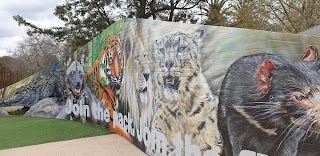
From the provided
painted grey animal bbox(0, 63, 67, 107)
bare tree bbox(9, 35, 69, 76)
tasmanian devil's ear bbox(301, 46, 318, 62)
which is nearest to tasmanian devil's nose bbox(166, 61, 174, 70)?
tasmanian devil's ear bbox(301, 46, 318, 62)

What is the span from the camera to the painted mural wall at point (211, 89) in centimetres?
297

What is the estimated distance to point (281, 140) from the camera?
3096 mm

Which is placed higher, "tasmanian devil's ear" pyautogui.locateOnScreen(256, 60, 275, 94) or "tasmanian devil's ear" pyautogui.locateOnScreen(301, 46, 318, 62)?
"tasmanian devil's ear" pyautogui.locateOnScreen(301, 46, 318, 62)

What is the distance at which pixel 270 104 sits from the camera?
323cm

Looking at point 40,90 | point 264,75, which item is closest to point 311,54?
point 264,75

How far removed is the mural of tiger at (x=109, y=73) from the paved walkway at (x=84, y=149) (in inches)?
50.3

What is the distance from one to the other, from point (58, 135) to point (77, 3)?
13476 mm

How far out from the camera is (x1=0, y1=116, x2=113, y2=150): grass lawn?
310 inches

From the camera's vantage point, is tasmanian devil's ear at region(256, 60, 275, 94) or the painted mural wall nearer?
the painted mural wall

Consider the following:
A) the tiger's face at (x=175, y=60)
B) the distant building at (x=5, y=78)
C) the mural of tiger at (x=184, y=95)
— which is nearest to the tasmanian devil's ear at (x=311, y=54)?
the mural of tiger at (x=184, y=95)

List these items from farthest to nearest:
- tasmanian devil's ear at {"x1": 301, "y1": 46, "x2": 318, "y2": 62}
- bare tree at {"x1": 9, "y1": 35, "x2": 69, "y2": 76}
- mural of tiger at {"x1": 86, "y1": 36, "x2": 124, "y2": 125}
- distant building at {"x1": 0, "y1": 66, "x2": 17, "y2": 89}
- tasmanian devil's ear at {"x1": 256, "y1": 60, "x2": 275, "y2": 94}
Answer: bare tree at {"x1": 9, "y1": 35, "x2": 69, "y2": 76} < distant building at {"x1": 0, "y1": 66, "x2": 17, "y2": 89} < mural of tiger at {"x1": 86, "y1": 36, "x2": 124, "y2": 125} < tasmanian devil's ear at {"x1": 256, "y1": 60, "x2": 275, "y2": 94} < tasmanian devil's ear at {"x1": 301, "y1": 46, "x2": 318, "y2": 62}

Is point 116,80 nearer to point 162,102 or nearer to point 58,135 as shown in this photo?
point 58,135

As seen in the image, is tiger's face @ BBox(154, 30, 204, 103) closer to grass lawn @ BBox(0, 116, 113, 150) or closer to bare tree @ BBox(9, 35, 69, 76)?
grass lawn @ BBox(0, 116, 113, 150)

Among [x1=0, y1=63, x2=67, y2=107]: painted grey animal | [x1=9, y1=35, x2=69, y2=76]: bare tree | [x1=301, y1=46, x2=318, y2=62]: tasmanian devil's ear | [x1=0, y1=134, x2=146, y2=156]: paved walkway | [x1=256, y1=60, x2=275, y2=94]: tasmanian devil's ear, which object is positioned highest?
[x1=9, y1=35, x2=69, y2=76]: bare tree
